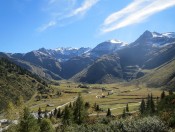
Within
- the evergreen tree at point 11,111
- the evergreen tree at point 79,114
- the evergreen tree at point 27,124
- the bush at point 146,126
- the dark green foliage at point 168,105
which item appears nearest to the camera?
the bush at point 146,126

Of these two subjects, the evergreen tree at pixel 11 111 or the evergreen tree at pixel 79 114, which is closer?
the evergreen tree at pixel 11 111

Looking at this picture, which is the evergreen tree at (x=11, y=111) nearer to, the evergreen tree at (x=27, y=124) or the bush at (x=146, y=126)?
the evergreen tree at (x=27, y=124)

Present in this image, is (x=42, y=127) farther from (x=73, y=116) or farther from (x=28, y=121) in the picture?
(x=28, y=121)

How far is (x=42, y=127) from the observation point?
124 meters

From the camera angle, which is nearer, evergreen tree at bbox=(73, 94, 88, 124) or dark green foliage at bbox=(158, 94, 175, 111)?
dark green foliage at bbox=(158, 94, 175, 111)

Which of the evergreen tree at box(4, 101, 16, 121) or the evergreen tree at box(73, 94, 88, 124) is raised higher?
the evergreen tree at box(4, 101, 16, 121)

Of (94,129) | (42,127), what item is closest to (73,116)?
(42,127)

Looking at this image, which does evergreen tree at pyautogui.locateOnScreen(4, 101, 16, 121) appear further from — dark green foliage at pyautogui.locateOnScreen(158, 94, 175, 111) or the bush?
the bush

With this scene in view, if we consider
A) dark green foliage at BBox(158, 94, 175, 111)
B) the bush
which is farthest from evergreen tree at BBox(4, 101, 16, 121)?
the bush

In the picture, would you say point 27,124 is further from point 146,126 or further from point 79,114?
point 79,114

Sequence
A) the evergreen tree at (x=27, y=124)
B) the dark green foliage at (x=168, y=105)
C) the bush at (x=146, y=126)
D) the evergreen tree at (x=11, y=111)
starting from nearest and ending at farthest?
the bush at (x=146, y=126), the evergreen tree at (x=27, y=124), the dark green foliage at (x=168, y=105), the evergreen tree at (x=11, y=111)

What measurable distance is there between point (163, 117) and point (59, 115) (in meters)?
132

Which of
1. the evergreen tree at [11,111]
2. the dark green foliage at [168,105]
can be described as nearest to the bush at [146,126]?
the dark green foliage at [168,105]

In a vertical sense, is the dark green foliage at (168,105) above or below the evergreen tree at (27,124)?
above
